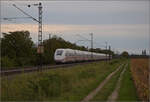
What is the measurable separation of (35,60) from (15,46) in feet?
18.4

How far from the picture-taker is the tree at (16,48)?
56.3 m

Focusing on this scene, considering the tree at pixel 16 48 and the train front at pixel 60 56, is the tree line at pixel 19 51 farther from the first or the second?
the train front at pixel 60 56

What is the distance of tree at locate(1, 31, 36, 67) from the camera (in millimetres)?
56344

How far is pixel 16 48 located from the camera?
59156 mm

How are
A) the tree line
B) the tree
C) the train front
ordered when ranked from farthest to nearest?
the train front → the tree → the tree line

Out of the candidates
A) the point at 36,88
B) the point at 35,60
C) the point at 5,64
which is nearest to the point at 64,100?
the point at 36,88

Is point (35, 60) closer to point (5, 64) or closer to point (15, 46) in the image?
point (15, 46)

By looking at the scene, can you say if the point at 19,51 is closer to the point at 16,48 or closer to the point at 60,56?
the point at 16,48

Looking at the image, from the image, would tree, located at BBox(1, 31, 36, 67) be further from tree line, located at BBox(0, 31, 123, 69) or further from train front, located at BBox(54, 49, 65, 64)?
train front, located at BBox(54, 49, 65, 64)

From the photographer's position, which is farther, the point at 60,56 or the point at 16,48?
the point at 16,48

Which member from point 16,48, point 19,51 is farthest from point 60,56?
point 16,48

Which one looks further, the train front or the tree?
the train front

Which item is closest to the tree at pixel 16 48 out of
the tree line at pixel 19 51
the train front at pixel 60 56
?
the tree line at pixel 19 51

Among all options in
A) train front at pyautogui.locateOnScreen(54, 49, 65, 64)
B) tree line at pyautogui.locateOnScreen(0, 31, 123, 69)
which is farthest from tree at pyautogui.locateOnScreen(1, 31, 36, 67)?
train front at pyautogui.locateOnScreen(54, 49, 65, 64)
